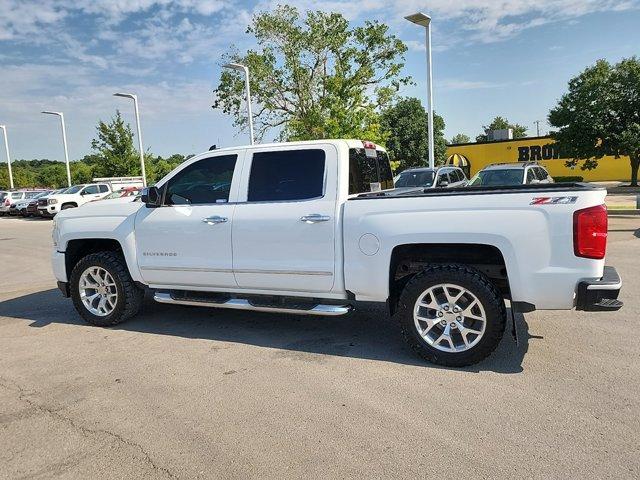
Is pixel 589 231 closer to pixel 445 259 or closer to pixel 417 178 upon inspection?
pixel 445 259

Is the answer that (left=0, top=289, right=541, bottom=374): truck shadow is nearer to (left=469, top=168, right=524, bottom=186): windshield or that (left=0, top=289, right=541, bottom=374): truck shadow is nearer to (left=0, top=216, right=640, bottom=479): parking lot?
(left=0, top=216, right=640, bottom=479): parking lot

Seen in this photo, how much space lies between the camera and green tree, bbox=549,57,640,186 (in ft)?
82.6

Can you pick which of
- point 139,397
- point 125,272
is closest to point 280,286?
point 139,397

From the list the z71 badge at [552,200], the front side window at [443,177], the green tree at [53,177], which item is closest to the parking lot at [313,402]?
the z71 badge at [552,200]

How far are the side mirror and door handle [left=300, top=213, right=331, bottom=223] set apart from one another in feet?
5.64

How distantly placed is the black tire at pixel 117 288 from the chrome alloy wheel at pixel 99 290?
0.04 metres

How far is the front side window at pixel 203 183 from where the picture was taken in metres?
5.24

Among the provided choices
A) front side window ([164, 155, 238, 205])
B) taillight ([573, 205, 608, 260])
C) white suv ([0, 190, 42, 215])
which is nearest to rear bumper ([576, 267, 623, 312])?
taillight ([573, 205, 608, 260])

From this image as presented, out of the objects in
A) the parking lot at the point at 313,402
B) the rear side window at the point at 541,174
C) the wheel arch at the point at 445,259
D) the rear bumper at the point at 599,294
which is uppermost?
the rear side window at the point at 541,174

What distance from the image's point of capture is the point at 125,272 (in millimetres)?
5727

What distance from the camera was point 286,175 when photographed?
16.4ft

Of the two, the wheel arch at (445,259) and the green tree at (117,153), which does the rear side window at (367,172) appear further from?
the green tree at (117,153)

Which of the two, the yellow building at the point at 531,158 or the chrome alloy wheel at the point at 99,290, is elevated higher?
the yellow building at the point at 531,158

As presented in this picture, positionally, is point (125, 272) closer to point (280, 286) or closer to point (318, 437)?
point (280, 286)
